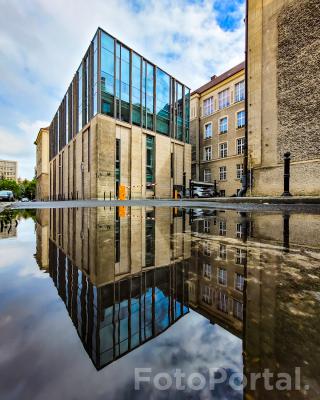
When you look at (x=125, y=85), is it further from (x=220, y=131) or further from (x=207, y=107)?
(x=220, y=131)

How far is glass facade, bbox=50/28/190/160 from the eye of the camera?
21.2m

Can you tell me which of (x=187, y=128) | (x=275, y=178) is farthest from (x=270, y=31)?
(x=187, y=128)

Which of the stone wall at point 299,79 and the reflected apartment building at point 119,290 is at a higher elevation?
the stone wall at point 299,79

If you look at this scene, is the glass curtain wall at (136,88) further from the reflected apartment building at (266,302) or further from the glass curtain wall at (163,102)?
the reflected apartment building at (266,302)

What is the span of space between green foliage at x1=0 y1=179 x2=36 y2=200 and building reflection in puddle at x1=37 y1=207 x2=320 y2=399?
9513 centimetres

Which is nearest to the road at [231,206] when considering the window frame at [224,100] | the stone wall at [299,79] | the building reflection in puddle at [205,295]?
the building reflection in puddle at [205,295]

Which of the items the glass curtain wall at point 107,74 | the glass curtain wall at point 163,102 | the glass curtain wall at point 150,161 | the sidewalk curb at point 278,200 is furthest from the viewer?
the glass curtain wall at point 163,102

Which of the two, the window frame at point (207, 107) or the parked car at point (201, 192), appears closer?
the parked car at point (201, 192)

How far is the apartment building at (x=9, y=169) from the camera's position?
464ft

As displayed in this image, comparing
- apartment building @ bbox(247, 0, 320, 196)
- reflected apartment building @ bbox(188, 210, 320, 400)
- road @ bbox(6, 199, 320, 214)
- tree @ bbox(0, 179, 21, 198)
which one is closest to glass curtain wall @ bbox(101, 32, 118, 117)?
apartment building @ bbox(247, 0, 320, 196)

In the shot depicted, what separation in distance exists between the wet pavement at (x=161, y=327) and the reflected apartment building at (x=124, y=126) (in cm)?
1685

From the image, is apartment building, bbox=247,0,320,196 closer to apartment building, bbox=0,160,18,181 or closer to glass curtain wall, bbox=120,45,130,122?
glass curtain wall, bbox=120,45,130,122

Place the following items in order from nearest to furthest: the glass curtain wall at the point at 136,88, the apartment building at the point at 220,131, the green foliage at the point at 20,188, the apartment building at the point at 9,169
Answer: the glass curtain wall at the point at 136,88 → the apartment building at the point at 220,131 → the green foliage at the point at 20,188 → the apartment building at the point at 9,169

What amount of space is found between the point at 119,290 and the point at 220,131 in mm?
30251
